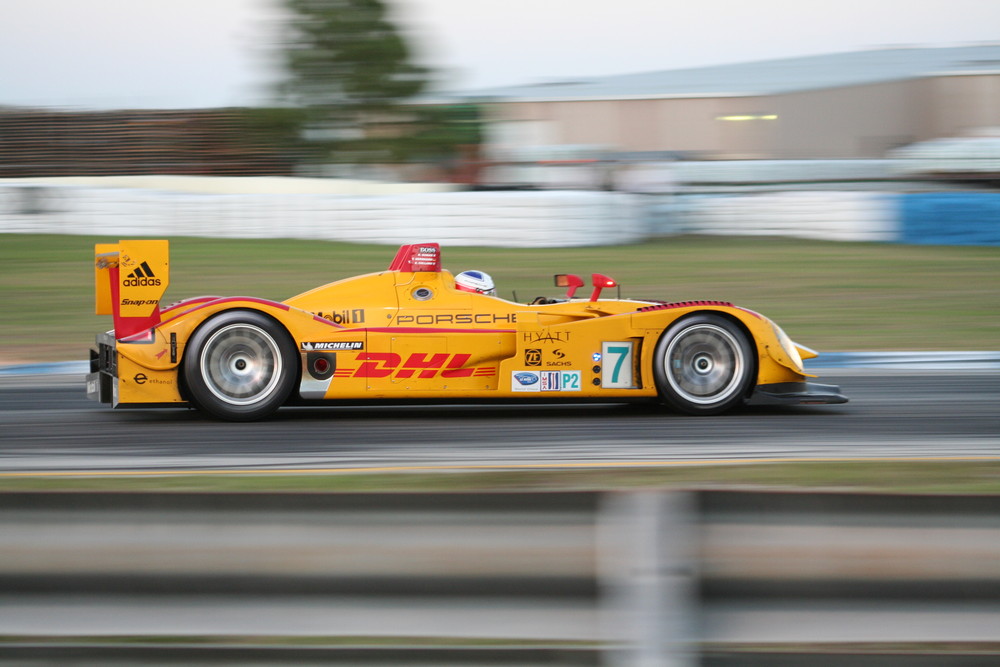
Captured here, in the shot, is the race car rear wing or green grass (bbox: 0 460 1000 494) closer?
green grass (bbox: 0 460 1000 494)

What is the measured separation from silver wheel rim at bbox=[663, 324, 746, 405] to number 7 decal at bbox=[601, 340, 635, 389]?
0.27 metres

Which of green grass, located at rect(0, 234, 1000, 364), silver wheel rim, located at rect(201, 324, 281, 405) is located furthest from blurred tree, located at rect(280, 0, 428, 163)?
silver wheel rim, located at rect(201, 324, 281, 405)

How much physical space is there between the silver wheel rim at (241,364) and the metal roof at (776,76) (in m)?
26.1

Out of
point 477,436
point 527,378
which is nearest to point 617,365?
point 527,378

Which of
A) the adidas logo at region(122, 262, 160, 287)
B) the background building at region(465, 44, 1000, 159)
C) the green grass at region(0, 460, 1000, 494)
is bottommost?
the green grass at region(0, 460, 1000, 494)

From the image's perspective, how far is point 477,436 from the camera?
22.5ft

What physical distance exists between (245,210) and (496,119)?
13082 millimetres

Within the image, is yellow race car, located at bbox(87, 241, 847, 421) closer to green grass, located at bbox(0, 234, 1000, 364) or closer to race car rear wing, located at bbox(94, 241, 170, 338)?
race car rear wing, located at bbox(94, 241, 170, 338)

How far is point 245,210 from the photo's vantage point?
60.5 ft

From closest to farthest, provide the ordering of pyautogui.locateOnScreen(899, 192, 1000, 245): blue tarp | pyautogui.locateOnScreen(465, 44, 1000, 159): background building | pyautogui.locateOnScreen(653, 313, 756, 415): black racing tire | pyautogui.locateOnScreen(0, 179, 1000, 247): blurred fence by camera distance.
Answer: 1. pyautogui.locateOnScreen(653, 313, 756, 415): black racing tire
2. pyautogui.locateOnScreen(0, 179, 1000, 247): blurred fence
3. pyautogui.locateOnScreen(899, 192, 1000, 245): blue tarp
4. pyautogui.locateOnScreen(465, 44, 1000, 159): background building

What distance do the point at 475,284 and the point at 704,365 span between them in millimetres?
1607

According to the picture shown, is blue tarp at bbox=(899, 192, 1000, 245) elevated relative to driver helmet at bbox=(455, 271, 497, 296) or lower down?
elevated

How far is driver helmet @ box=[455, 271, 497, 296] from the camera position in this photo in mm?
7520

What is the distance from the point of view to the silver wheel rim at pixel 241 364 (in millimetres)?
7090
